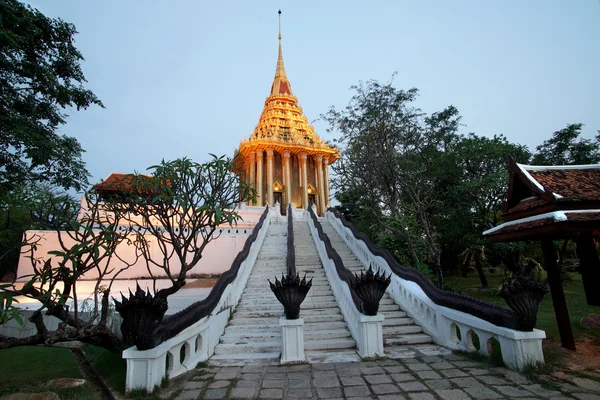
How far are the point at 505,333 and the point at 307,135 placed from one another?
26638mm

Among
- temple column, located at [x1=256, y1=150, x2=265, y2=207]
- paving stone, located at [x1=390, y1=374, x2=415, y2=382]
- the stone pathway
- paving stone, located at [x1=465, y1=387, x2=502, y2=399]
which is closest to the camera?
paving stone, located at [x1=465, y1=387, x2=502, y2=399]

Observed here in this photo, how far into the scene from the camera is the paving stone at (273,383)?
13.2 ft

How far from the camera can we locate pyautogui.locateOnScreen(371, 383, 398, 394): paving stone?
3781 mm

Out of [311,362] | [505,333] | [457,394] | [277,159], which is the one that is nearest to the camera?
[457,394]

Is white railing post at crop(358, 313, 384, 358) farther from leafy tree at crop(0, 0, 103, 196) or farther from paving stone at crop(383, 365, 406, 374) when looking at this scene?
leafy tree at crop(0, 0, 103, 196)

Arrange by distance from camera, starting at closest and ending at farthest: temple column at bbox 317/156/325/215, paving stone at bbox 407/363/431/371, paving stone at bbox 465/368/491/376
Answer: paving stone at bbox 465/368/491/376
paving stone at bbox 407/363/431/371
temple column at bbox 317/156/325/215

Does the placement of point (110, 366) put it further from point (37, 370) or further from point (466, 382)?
point (466, 382)

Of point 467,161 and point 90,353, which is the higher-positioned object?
point 467,161

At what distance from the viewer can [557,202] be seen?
16.6ft

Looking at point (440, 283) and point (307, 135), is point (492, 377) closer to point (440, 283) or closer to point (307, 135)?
point (440, 283)

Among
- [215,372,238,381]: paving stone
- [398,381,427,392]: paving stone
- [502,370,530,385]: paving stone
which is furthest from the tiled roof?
[215,372,238,381]: paving stone

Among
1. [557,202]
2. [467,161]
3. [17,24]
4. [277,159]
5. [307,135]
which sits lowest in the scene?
[557,202]

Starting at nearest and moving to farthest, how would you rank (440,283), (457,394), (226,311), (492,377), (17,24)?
(457,394) → (492,377) → (226,311) → (17,24) → (440,283)

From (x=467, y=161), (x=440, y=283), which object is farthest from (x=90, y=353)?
(x=467, y=161)
